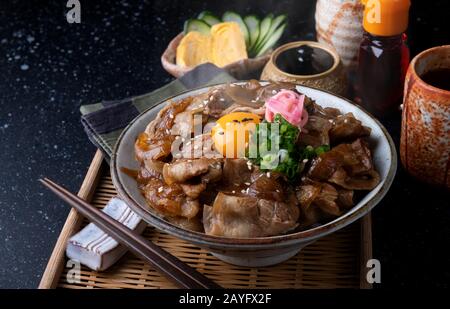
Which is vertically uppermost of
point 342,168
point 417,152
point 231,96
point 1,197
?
point 231,96

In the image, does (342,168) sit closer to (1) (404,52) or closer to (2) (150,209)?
(2) (150,209)

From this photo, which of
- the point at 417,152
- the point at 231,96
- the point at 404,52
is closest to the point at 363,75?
the point at 404,52

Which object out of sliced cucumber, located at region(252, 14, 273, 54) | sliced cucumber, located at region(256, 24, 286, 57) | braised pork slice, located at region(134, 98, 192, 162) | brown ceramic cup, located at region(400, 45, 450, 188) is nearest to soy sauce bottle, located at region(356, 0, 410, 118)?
brown ceramic cup, located at region(400, 45, 450, 188)

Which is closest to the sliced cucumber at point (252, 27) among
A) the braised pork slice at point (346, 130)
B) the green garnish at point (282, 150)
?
the braised pork slice at point (346, 130)

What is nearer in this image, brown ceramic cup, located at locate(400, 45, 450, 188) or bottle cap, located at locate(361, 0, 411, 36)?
Result: brown ceramic cup, located at locate(400, 45, 450, 188)

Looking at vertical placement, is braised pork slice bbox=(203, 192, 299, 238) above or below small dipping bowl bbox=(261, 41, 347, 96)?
below

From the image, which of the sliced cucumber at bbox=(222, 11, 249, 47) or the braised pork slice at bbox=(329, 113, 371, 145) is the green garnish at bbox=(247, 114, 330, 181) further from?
the sliced cucumber at bbox=(222, 11, 249, 47)

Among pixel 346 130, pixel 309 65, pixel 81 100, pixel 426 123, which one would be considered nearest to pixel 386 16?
pixel 309 65

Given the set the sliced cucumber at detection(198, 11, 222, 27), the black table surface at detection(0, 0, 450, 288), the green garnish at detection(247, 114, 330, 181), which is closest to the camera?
the green garnish at detection(247, 114, 330, 181)
